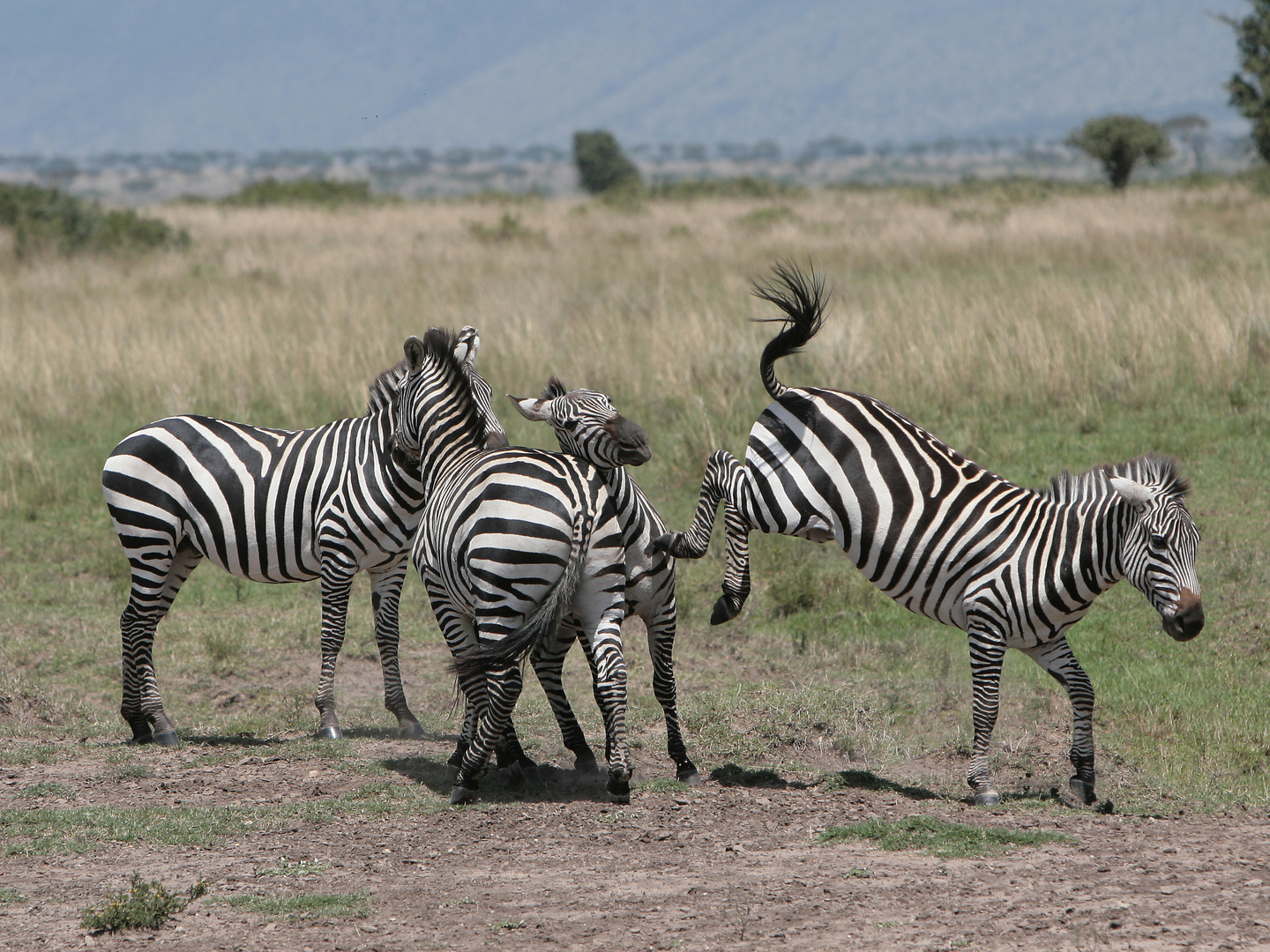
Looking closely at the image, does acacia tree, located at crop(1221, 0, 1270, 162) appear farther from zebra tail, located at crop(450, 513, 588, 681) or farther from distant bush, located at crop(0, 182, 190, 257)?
zebra tail, located at crop(450, 513, 588, 681)

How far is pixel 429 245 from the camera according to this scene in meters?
26.0

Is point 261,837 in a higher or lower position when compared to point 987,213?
lower

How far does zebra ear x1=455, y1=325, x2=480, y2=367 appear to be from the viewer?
6267mm

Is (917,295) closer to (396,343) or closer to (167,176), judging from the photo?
(396,343)

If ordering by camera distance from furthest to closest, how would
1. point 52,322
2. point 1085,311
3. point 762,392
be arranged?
1. point 52,322
2. point 1085,311
3. point 762,392

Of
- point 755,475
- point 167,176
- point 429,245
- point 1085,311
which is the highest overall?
point 167,176

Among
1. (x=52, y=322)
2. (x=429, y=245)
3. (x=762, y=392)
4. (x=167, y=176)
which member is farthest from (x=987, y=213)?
(x=167, y=176)

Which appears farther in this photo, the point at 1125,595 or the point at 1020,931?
the point at 1125,595

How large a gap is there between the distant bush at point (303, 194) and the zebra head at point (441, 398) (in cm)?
3339

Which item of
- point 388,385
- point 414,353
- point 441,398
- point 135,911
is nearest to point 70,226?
point 388,385

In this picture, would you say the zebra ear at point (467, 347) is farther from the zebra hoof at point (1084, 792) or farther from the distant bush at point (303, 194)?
the distant bush at point (303, 194)

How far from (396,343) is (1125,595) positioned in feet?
30.1

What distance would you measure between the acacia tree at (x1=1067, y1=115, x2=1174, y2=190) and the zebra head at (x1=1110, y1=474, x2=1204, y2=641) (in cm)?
3825

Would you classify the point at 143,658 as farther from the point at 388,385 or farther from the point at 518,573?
the point at 518,573
